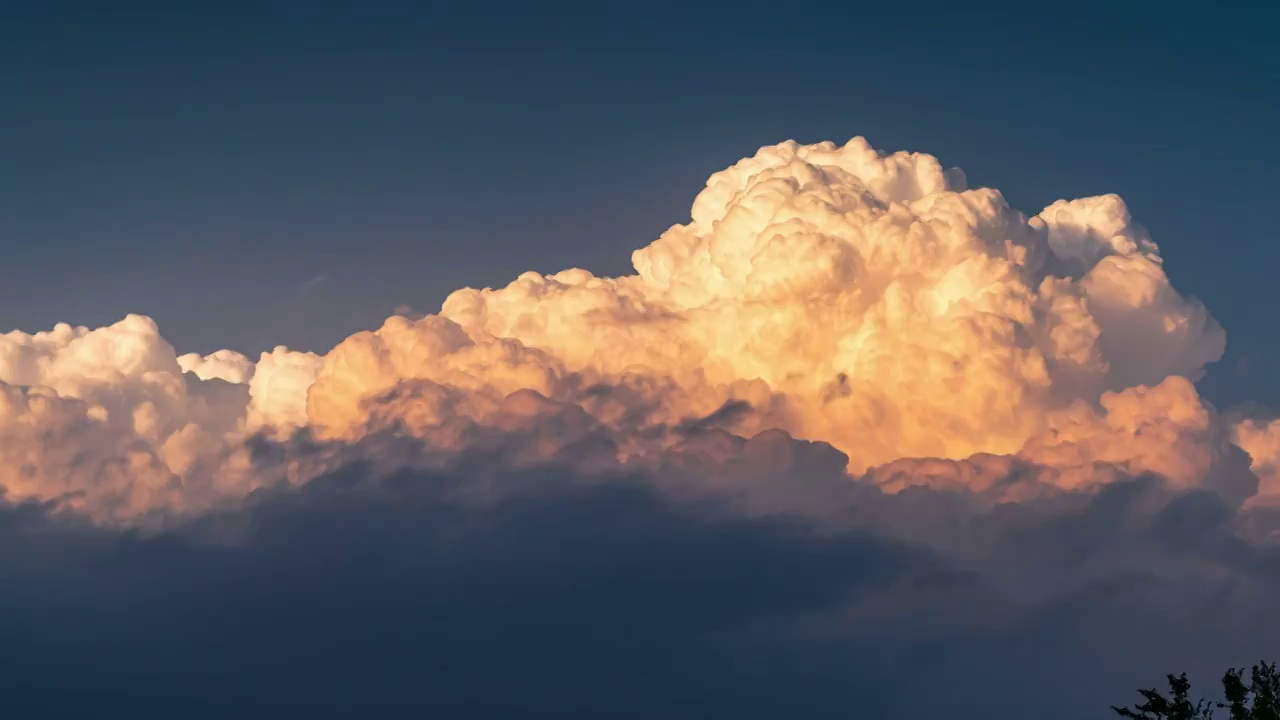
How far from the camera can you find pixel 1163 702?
134 metres

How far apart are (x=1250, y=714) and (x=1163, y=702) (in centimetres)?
777

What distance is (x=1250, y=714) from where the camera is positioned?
133m
